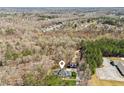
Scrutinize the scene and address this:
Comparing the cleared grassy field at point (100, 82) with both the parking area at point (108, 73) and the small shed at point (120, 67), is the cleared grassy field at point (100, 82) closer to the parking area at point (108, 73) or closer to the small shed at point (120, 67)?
the parking area at point (108, 73)

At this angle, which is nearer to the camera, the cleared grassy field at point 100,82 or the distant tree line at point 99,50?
the cleared grassy field at point 100,82

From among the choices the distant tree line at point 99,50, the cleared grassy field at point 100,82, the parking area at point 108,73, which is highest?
the distant tree line at point 99,50

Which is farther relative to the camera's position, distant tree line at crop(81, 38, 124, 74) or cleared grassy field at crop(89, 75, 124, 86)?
distant tree line at crop(81, 38, 124, 74)

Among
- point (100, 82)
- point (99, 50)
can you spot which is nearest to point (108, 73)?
point (100, 82)

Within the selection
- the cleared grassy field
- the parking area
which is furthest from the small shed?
the cleared grassy field

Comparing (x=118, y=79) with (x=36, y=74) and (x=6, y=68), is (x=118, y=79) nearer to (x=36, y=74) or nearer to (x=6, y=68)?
(x=36, y=74)

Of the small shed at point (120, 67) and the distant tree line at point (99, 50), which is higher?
the distant tree line at point (99, 50)

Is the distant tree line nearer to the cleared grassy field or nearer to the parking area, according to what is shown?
the parking area

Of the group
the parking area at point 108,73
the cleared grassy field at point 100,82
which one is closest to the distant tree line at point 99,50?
the parking area at point 108,73


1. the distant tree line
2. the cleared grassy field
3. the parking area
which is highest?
the distant tree line
